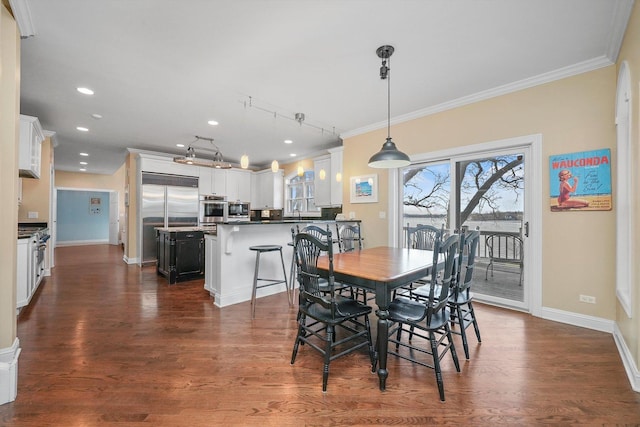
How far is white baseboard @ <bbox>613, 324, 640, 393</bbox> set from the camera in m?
1.77

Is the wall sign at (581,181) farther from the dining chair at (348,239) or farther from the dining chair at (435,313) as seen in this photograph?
the dining chair at (348,239)

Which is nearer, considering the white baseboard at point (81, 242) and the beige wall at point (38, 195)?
the beige wall at point (38, 195)

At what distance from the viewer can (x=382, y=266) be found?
2.20m

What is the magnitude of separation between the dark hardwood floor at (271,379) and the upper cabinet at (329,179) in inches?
109

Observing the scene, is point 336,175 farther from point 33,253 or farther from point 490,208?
point 33,253

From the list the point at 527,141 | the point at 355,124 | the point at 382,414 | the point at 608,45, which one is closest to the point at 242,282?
the point at 382,414

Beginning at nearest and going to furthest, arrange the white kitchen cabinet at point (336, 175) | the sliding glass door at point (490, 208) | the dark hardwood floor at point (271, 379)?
the dark hardwood floor at point (271, 379), the sliding glass door at point (490, 208), the white kitchen cabinet at point (336, 175)

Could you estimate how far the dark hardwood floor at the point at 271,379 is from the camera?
60.8 inches

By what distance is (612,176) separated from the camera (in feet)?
8.37

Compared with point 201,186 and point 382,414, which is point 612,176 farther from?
point 201,186

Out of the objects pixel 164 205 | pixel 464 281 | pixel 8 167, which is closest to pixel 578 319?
pixel 464 281

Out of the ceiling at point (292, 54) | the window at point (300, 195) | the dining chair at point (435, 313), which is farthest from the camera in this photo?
the window at point (300, 195)

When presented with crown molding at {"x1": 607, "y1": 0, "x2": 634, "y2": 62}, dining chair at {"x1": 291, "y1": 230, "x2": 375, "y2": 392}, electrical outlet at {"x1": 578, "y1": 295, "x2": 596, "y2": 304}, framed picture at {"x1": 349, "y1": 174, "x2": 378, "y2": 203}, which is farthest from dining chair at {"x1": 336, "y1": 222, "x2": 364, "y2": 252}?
crown molding at {"x1": 607, "y1": 0, "x2": 634, "y2": 62}

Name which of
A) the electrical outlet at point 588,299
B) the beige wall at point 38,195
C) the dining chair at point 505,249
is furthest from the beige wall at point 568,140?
the beige wall at point 38,195
